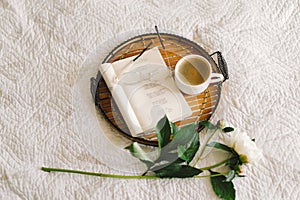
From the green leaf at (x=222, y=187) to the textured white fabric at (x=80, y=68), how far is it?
18 mm

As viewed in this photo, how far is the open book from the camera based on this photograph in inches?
31.1

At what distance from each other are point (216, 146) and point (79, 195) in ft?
0.95

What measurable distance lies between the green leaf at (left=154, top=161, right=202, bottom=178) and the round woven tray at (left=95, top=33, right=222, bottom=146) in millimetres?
55

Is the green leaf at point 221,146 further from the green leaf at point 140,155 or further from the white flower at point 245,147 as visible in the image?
the green leaf at point 140,155

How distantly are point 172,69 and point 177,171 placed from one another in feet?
0.71

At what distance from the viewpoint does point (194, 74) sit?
0.83 m

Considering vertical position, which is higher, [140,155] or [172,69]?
[172,69]

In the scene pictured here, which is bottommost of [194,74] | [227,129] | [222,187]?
[222,187]

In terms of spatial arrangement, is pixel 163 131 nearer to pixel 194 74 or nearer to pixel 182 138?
pixel 182 138

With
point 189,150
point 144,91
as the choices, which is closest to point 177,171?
point 189,150

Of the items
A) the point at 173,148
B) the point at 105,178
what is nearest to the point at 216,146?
the point at 173,148

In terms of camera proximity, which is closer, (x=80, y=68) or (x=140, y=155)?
(x=140, y=155)

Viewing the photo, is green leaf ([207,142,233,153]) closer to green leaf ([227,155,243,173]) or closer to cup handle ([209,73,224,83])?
green leaf ([227,155,243,173])

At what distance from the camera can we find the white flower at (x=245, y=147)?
29.6 inches
